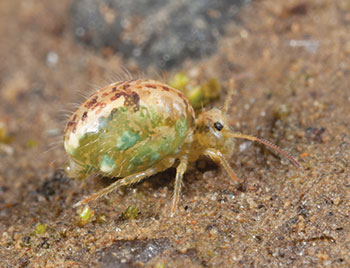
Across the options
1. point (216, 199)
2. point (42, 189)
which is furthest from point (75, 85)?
point (216, 199)

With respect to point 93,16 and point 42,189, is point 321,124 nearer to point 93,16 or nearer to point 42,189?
point 42,189

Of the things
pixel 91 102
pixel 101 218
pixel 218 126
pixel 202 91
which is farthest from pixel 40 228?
pixel 202 91

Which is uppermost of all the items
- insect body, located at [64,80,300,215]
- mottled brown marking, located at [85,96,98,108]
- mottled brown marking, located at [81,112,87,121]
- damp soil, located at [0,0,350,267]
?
mottled brown marking, located at [85,96,98,108]

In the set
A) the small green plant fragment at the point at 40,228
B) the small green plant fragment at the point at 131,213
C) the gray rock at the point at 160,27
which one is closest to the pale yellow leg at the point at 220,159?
the small green plant fragment at the point at 131,213

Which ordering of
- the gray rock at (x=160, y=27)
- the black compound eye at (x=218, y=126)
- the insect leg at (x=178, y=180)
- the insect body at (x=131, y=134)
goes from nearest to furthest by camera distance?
the insect body at (x=131, y=134) → the insect leg at (x=178, y=180) → the black compound eye at (x=218, y=126) → the gray rock at (x=160, y=27)

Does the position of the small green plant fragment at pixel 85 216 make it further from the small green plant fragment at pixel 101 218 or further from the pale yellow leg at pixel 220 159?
the pale yellow leg at pixel 220 159

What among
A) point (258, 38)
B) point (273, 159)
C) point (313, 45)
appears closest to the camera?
point (273, 159)

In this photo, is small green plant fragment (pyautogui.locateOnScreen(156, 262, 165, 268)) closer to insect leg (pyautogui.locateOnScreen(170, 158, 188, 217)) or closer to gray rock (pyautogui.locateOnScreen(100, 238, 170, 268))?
gray rock (pyautogui.locateOnScreen(100, 238, 170, 268))

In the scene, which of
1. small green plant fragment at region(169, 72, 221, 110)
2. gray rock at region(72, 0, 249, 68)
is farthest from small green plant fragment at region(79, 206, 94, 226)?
gray rock at region(72, 0, 249, 68)
